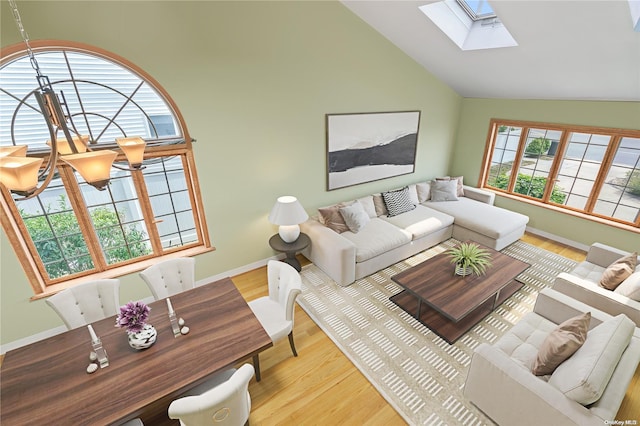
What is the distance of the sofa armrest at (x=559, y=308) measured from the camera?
7.76ft

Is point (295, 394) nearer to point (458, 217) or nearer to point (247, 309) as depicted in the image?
point (247, 309)

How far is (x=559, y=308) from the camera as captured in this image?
2.49 m

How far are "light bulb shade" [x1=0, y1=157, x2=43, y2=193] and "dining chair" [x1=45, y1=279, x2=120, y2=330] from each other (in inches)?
53.4

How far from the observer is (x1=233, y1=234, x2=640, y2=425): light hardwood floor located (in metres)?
2.22

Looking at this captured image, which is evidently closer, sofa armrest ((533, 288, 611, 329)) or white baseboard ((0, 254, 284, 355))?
sofa armrest ((533, 288, 611, 329))

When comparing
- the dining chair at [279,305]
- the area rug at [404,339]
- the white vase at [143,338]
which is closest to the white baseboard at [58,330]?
the area rug at [404,339]

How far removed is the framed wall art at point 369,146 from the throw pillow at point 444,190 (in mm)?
580

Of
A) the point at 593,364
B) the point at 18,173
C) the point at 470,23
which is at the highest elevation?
the point at 470,23

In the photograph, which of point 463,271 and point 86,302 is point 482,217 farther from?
point 86,302

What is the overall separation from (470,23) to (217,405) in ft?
15.7

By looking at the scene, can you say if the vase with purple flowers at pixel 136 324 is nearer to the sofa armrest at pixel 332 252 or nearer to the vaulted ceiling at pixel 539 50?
the sofa armrest at pixel 332 252

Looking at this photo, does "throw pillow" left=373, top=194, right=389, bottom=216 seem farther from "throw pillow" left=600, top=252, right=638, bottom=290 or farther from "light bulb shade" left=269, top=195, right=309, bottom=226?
"throw pillow" left=600, top=252, right=638, bottom=290

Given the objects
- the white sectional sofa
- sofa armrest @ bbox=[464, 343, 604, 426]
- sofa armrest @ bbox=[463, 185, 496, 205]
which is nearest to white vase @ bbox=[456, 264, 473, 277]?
the white sectional sofa

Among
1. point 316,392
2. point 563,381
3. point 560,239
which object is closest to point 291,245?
point 316,392
